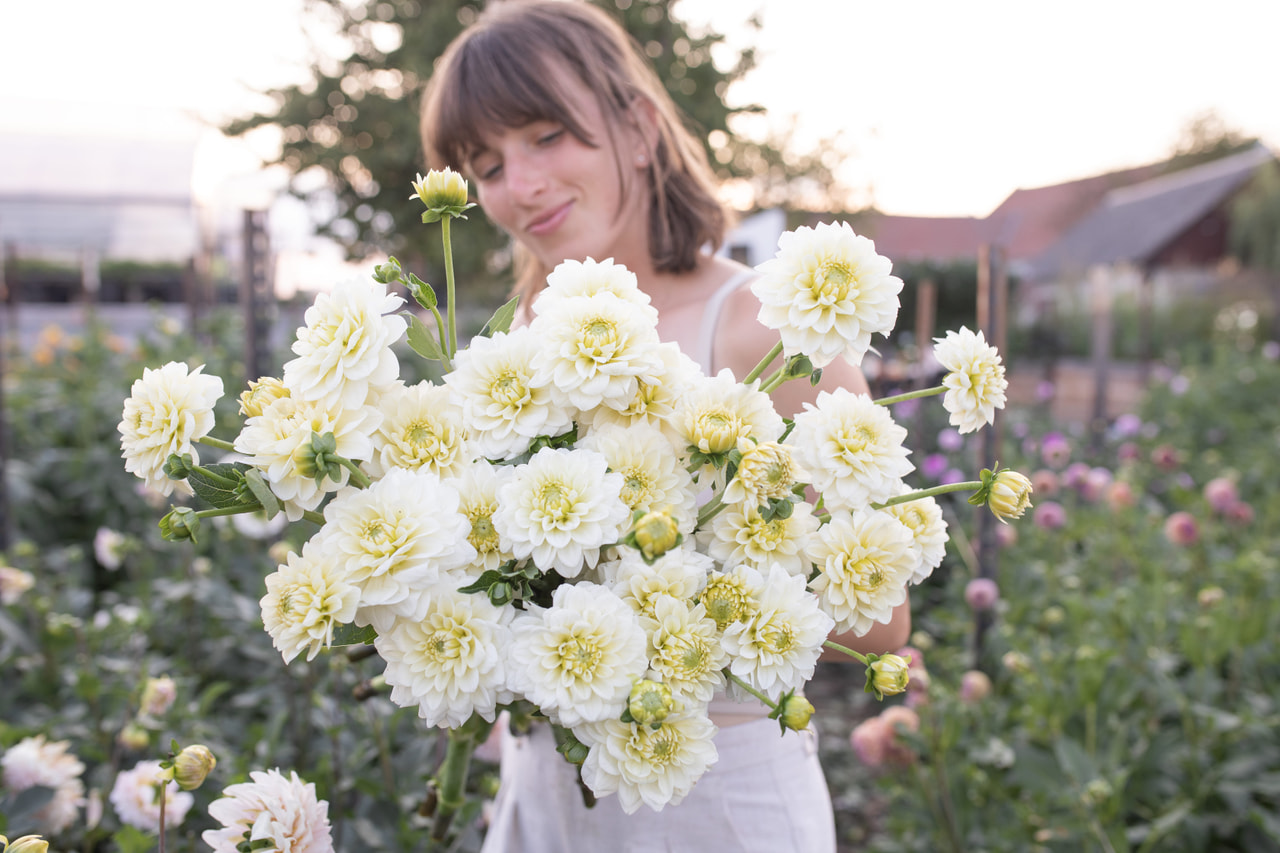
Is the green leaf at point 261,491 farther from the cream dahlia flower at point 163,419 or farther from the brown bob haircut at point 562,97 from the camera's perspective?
the brown bob haircut at point 562,97

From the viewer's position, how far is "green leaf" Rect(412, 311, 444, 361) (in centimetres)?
Answer: 70

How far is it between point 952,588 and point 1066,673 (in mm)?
1094

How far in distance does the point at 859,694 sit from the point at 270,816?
3.22 m

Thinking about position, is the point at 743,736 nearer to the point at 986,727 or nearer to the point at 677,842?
the point at 677,842

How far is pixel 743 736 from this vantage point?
1.18m

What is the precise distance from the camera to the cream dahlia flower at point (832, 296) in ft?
2.13

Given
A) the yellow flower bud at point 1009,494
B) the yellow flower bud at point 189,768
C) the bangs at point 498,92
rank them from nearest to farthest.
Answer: the yellow flower bud at point 1009,494, the yellow flower bud at point 189,768, the bangs at point 498,92

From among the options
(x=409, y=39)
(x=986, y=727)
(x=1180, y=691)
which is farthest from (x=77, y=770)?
(x=409, y=39)

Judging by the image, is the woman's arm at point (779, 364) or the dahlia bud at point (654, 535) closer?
the dahlia bud at point (654, 535)

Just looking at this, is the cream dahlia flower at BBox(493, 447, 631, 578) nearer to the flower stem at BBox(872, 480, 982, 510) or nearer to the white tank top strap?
the flower stem at BBox(872, 480, 982, 510)

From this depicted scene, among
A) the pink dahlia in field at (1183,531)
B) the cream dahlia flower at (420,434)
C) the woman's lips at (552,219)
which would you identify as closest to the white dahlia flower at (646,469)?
the cream dahlia flower at (420,434)

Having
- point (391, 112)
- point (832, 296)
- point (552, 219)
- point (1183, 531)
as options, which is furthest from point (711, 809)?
point (391, 112)

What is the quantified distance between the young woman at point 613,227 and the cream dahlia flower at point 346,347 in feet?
1.93

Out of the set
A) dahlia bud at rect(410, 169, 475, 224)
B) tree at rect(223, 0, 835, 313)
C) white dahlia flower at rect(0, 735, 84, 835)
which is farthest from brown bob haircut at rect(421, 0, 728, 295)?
tree at rect(223, 0, 835, 313)
